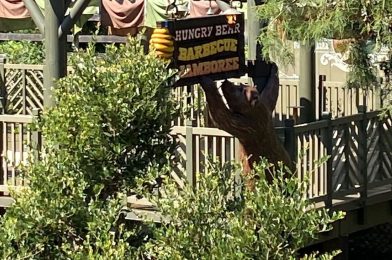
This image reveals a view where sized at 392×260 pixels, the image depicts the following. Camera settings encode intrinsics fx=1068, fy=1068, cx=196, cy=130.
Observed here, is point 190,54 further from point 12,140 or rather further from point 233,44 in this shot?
point 12,140

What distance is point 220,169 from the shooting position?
457cm

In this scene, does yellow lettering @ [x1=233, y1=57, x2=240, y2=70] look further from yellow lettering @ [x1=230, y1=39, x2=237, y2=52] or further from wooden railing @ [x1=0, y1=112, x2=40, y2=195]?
wooden railing @ [x1=0, y1=112, x2=40, y2=195]

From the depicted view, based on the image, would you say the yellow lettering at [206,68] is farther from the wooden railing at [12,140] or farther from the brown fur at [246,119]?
the wooden railing at [12,140]

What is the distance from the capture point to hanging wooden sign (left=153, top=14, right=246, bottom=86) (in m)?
6.77

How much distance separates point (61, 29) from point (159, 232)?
414 cm

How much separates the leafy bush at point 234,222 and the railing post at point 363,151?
5389mm

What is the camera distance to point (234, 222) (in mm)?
4047

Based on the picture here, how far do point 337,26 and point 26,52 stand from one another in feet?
40.7

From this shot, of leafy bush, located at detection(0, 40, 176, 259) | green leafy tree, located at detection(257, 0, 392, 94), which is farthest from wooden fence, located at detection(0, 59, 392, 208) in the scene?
leafy bush, located at detection(0, 40, 176, 259)

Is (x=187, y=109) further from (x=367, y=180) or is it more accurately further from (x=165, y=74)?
(x=367, y=180)

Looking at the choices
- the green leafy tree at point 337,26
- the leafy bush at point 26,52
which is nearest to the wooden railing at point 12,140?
the green leafy tree at point 337,26

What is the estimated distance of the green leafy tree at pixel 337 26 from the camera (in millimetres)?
5207

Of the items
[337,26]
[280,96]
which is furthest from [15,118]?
[337,26]

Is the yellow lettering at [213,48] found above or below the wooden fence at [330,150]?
above
